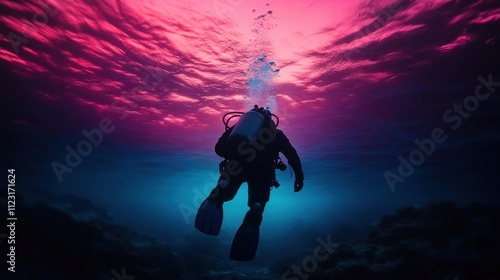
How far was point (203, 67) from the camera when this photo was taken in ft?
37.5

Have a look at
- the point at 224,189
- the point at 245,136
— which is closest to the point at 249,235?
the point at 224,189

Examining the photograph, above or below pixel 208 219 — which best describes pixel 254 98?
above

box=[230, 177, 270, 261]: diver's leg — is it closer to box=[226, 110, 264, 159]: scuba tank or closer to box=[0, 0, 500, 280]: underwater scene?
box=[0, 0, 500, 280]: underwater scene

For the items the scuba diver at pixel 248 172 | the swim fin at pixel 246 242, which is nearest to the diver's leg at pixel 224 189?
the scuba diver at pixel 248 172

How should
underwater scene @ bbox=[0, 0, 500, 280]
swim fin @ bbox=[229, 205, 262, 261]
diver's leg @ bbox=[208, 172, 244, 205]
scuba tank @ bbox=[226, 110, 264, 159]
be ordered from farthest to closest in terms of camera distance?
1. underwater scene @ bbox=[0, 0, 500, 280]
2. diver's leg @ bbox=[208, 172, 244, 205]
3. scuba tank @ bbox=[226, 110, 264, 159]
4. swim fin @ bbox=[229, 205, 262, 261]

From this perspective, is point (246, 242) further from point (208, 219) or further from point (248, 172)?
point (248, 172)

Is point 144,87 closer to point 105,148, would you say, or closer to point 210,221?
point 210,221

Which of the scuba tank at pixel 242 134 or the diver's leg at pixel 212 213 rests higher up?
the scuba tank at pixel 242 134

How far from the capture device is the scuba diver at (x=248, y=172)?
525 cm

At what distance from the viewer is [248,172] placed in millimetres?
6082

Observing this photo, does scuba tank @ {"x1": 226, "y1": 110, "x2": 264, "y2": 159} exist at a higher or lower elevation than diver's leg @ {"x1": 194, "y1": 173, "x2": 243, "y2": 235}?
higher

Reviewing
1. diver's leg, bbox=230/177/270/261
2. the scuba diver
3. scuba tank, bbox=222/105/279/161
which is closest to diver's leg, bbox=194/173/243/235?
the scuba diver

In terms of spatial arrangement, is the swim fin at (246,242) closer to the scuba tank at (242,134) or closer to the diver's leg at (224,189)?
the diver's leg at (224,189)

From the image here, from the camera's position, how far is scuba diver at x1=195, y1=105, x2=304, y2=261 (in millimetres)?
5254
